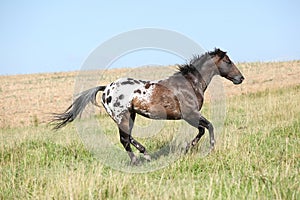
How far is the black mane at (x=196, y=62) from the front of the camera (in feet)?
26.5

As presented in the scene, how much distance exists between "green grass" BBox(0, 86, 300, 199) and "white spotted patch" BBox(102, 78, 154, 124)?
110 cm

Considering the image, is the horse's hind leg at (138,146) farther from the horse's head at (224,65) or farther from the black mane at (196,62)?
the horse's head at (224,65)

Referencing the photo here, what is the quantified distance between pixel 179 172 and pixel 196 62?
10.2ft

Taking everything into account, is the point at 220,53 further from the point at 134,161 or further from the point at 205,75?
the point at 134,161

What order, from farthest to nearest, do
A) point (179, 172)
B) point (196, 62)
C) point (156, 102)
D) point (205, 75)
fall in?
point (196, 62) → point (205, 75) → point (156, 102) → point (179, 172)

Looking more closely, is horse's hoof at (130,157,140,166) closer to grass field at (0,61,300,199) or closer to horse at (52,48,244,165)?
horse at (52,48,244,165)

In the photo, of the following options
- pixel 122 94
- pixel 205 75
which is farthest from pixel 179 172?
pixel 205 75

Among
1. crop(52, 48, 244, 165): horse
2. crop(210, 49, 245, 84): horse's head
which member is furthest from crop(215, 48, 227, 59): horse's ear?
Answer: crop(52, 48, 244, 165): horse

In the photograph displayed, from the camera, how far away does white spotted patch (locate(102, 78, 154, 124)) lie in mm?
7348

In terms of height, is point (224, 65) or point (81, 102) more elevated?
point (224, 65)

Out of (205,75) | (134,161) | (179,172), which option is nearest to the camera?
(179,172)

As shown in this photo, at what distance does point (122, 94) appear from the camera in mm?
7438

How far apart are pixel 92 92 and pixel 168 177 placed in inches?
127

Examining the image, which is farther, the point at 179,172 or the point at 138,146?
the point at 138,146
